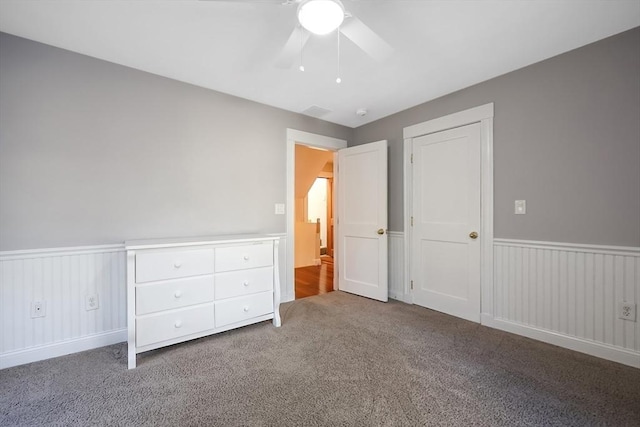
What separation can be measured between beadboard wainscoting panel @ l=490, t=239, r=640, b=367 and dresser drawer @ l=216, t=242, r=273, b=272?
2.19m

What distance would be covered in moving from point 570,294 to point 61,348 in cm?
401

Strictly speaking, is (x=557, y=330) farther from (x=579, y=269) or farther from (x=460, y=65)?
(x=460, y=65)

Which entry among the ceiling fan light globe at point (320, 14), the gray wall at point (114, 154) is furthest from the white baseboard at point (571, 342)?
the ceiling fan light globe at point (320, 14)

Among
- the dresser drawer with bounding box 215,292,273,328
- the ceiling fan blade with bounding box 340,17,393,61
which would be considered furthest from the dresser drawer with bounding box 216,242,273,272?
the ceiling fan blade with bounding box 340,17,393,61

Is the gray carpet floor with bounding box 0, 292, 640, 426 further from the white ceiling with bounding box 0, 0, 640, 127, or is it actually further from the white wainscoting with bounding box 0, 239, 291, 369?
the white ceiling with bounding box 0, 0, 640, 127

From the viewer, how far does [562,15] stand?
175 cm

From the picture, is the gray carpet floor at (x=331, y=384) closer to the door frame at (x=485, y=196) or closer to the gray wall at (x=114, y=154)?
the door frame at (x=485, y=196)

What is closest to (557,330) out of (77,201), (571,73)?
(571,73)

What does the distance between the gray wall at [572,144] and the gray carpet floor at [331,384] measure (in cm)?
103

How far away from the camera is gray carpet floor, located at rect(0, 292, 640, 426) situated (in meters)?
1.46

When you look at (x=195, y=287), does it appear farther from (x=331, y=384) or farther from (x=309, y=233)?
Answer: (x=309, y=233)

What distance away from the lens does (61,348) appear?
6.88 feet

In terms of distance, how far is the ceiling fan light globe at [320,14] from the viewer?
52.4 inches

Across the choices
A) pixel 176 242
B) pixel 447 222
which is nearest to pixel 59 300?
pixel 176 242
